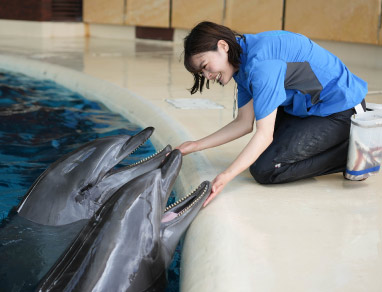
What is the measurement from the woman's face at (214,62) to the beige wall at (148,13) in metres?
9.61

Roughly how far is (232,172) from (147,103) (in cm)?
292

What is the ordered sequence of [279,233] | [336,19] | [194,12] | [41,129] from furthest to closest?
[194,12] → [336,19] → [41,129] → [279,233]

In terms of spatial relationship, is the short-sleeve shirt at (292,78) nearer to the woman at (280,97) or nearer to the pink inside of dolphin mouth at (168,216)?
the woman at (280,97)

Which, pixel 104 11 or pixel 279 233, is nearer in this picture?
pixel 279 233

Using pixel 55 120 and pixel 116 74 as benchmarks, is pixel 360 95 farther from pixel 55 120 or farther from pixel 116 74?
pixel 116 74

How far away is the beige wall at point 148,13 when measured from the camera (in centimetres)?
1210

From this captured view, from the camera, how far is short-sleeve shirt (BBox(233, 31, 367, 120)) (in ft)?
8.59

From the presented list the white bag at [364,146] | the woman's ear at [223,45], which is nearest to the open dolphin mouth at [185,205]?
the woman's ear at [223,45]

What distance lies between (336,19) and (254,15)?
1783 millimetres

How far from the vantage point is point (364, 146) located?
2867 millimetres

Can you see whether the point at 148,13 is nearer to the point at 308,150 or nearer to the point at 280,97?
the point at 308,150

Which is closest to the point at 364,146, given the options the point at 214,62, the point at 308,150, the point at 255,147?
the point at 308,150

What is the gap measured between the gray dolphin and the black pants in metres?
0.80

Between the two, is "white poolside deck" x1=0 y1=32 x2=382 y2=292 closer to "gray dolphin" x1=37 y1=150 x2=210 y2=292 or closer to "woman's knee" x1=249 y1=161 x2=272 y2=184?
"woman's knee" x1=249 y1=161 x2=272 y2=184
